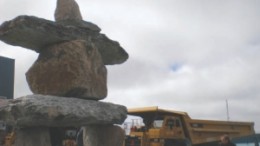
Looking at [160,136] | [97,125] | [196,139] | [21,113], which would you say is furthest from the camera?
[196,139]

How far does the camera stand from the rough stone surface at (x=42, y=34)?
5.95m

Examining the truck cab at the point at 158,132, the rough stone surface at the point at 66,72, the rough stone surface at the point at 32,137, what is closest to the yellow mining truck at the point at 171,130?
the truck cab at the point at 158,132

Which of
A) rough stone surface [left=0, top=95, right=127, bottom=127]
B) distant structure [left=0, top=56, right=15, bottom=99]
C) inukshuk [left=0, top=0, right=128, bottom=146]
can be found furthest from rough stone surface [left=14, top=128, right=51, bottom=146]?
distant structure [left=0, top=56, right=15, bottom=99]

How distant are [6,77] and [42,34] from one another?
2492 centimetres

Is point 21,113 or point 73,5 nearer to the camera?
point 21,113

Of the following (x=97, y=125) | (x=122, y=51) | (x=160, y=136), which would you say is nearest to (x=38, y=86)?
(x=97, y=125)

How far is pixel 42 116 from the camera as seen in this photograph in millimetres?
5566

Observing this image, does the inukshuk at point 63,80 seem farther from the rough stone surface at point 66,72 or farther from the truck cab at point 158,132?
the truck cab at point 158,132

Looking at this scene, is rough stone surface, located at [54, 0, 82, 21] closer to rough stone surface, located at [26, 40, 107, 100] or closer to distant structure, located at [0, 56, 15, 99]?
rough stone surface, located at [26, 40, 107, 100]

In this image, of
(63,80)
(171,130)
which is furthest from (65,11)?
(171,130)

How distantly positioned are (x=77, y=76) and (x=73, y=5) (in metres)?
1.38

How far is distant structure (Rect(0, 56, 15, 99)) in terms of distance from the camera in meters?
29.4

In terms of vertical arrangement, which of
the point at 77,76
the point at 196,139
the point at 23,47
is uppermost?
the point at 23,47

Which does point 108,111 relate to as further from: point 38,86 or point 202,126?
point 202,126
